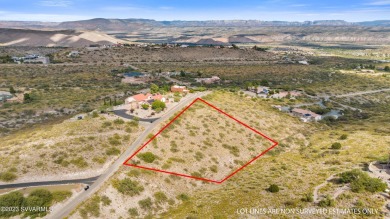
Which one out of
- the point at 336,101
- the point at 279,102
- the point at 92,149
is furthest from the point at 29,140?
the point at 336,101

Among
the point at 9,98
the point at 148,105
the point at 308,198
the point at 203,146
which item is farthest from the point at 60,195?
the point at 9,98

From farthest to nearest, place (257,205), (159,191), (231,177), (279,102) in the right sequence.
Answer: (279,102)
(231,177)
(159,191)
(257,205)

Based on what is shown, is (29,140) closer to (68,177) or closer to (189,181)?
(68,177)

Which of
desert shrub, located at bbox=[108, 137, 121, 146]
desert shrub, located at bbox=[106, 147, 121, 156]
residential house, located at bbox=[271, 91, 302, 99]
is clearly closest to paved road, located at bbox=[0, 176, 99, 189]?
desert shrub, located at bbox=[106, 147, 121, 156]

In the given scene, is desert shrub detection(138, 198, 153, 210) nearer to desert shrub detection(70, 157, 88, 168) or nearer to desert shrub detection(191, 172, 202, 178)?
desert shrub detection(70, 157, 88, 168)

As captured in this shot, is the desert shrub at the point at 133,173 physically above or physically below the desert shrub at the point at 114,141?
below

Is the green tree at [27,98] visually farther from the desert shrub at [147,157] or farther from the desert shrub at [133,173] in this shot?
the desert shrub at [133,173]

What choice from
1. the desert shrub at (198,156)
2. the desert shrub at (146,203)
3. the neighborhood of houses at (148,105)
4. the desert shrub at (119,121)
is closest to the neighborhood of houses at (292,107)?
the neighborhood of houses at (148,105)
